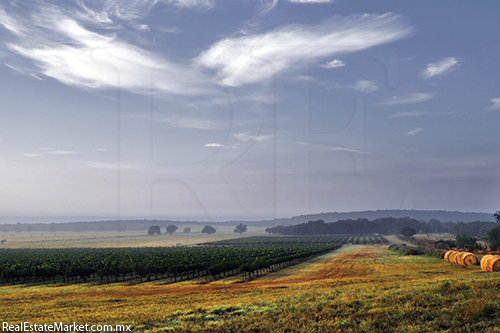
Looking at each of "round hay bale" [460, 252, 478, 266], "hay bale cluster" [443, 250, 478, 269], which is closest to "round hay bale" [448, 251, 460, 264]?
"hay bale cluster" [443, 250, 478, 269]

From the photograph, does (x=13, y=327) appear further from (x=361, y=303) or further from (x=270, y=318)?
(x=361, y=303)

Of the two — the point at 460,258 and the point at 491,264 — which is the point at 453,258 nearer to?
the point at 460,258

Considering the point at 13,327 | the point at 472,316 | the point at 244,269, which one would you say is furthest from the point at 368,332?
the point at 244,269

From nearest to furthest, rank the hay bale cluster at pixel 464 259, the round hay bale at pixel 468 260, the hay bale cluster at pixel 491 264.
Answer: the hay bale cluster at pixel 491 264
the round hay bale at pixel 468 260
the hay bale cluster at pixel 464 259

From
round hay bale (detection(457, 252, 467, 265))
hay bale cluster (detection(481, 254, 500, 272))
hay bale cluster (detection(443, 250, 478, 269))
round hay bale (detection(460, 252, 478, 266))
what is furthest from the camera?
round hay bale (detection(457, 252, 467, 265))

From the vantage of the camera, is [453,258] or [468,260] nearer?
[468,260]

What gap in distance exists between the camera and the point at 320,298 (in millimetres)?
24375

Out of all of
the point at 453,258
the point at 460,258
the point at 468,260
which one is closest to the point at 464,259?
the point at 468,260

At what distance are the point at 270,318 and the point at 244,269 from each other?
38309 millimetres

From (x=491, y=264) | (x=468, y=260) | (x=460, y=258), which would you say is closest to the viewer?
(x=491, y=264)

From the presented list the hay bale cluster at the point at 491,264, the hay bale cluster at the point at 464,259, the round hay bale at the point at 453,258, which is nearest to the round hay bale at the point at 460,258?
the hay bale cluster at the point at 464,259

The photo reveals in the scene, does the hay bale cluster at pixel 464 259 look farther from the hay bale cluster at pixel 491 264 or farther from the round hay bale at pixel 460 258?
the hay bale cluster at pixel 491 264

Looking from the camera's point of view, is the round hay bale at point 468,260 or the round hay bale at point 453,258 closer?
the round hay bale at point 468,260

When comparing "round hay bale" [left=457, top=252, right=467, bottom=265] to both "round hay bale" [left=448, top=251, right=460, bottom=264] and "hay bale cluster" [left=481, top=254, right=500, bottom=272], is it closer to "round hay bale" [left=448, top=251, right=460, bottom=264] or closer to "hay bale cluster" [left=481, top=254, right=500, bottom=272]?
"round hay bale" [left=448, top=251, right=460, bottom=264]
